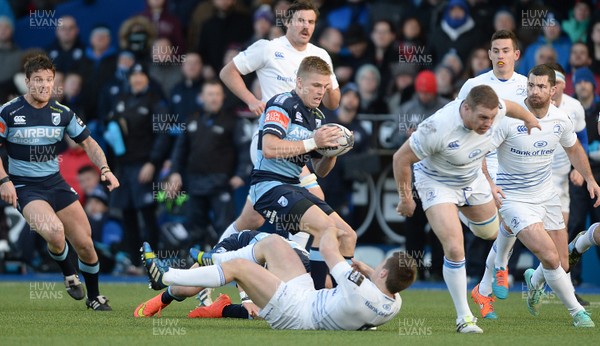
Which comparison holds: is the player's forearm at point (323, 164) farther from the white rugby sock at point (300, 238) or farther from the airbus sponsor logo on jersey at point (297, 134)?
the white rugby sock at point (300, 238)

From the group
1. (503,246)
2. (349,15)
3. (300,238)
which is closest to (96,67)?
(349,15)

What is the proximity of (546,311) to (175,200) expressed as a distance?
654 cm

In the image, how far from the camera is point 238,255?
10.6 m

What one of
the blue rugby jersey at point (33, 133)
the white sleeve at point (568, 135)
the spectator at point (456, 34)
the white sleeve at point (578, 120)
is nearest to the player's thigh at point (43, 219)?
the blue rugby jersey at point (33, 133)

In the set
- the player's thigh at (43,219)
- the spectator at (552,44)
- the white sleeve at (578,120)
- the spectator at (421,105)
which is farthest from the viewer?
the spectator at (552,44)

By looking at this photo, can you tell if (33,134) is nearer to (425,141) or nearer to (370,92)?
(425,141)

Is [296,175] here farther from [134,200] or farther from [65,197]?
[134,200]

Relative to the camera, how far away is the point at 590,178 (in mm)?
11656

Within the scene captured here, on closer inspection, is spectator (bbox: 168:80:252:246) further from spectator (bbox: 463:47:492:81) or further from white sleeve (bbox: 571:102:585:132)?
white sleeve (bbox: 571:102:585:132)

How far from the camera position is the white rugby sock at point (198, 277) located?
986 centimetres

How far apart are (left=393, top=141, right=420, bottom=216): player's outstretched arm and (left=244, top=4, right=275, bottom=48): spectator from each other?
8164 mm

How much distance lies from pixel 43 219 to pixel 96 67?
7402 mm

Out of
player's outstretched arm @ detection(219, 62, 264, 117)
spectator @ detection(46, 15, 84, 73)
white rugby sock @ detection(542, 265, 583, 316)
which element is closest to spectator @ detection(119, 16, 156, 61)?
spectator @ detection(46, 15, 84, 73)

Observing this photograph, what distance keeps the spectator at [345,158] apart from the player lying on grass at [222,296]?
17.2ft
